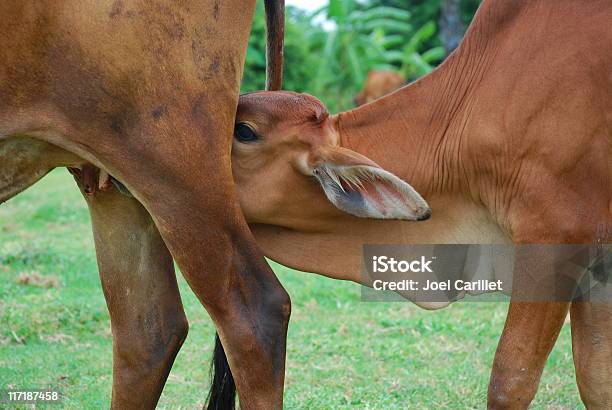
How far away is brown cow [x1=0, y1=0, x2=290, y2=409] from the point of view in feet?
10.5

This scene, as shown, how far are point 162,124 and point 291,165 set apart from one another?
0.81m

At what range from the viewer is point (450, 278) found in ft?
A: 13.6

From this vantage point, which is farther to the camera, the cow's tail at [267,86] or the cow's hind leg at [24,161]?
the cow's tail at [267,86]

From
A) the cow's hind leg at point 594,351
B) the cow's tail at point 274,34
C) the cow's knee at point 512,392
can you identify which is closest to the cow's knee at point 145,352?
the cow's tail at point 274,34

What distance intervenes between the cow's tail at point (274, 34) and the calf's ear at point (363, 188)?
557mm

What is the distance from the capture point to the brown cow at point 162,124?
3.19 metres

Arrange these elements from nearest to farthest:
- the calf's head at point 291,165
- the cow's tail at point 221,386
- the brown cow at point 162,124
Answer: the brown cow at point 162,124 → the calf's head at point 291,165 → the cow's tail at point 221,386

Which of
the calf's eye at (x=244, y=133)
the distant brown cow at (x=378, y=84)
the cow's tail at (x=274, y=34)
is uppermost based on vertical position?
the distant brown cow at (x=378, y=84)

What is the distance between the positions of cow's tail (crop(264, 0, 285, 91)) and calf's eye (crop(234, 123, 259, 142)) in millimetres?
419

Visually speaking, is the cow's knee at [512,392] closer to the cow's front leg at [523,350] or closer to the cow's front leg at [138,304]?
the cow's front leg at [523,350]

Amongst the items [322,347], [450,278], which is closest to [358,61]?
[322,347]

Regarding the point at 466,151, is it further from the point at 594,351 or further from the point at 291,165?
the point at 594,351

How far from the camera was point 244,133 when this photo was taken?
394cm
